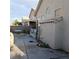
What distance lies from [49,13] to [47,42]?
2663 mm

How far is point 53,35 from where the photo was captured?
11836mm
